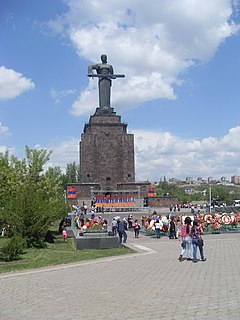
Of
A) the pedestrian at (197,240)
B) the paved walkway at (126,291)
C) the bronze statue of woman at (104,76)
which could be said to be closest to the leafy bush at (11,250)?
the paved walkway at (126,291)

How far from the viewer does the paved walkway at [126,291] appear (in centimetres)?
698

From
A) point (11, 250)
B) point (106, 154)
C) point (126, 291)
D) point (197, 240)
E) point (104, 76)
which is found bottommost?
point (126, 291)

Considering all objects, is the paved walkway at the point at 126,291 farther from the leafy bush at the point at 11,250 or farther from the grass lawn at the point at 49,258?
the leafy bush at the point at 11,250

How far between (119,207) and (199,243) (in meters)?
38.1

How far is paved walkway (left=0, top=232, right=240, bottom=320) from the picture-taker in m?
6.98

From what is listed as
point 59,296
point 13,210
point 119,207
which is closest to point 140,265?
point 59,296

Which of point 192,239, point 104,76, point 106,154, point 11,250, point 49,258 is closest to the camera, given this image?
point 192,239

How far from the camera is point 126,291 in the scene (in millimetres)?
8797

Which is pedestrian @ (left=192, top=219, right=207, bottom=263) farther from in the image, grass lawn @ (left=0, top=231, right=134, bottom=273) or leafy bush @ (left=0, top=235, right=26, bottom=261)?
leafy bush @ (left=0, top=235, right=26, bottom=261)

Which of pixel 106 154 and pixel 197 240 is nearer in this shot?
pixel 197 240

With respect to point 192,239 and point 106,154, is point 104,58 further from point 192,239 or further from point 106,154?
point 192,239

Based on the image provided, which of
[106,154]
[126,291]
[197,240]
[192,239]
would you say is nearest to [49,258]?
[192,239]

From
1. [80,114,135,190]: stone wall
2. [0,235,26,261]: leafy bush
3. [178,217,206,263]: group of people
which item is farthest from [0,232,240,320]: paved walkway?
[80,114,135,190]: stone wall

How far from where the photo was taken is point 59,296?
844 cm
